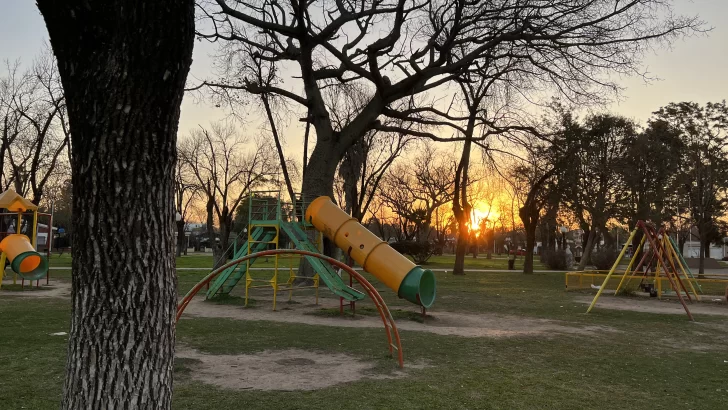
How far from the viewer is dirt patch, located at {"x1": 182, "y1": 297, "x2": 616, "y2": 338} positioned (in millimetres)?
11258

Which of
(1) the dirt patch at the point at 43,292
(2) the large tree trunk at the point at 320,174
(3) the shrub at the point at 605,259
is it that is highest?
(2) the large tree trunk at the point at 320,174

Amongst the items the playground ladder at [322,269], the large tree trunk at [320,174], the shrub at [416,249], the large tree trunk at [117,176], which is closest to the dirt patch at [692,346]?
the playground ladder at [322,269]

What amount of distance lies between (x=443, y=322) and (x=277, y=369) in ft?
19.6

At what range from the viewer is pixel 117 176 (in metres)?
3.13

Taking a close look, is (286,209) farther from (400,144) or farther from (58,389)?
(400,144)

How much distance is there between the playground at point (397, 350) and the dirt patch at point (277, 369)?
0.03 m

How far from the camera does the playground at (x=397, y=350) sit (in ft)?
20.1

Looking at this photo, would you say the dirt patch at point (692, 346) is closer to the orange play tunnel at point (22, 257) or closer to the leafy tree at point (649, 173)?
the orange play tunnel at point (22, 257)

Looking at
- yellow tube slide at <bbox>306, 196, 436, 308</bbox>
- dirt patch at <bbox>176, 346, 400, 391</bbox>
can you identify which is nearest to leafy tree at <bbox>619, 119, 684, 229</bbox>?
yellow tube slide at <bbox>306, 196, 436, 308</bbox>

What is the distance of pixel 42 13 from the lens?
3070 mm

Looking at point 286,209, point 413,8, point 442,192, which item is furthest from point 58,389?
point 442,192

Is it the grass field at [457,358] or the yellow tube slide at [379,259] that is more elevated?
the yellow tube slide at [379,259]

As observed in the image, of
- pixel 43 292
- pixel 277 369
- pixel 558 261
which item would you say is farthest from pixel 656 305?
pixel 558 261

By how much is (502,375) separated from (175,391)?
159 inches
